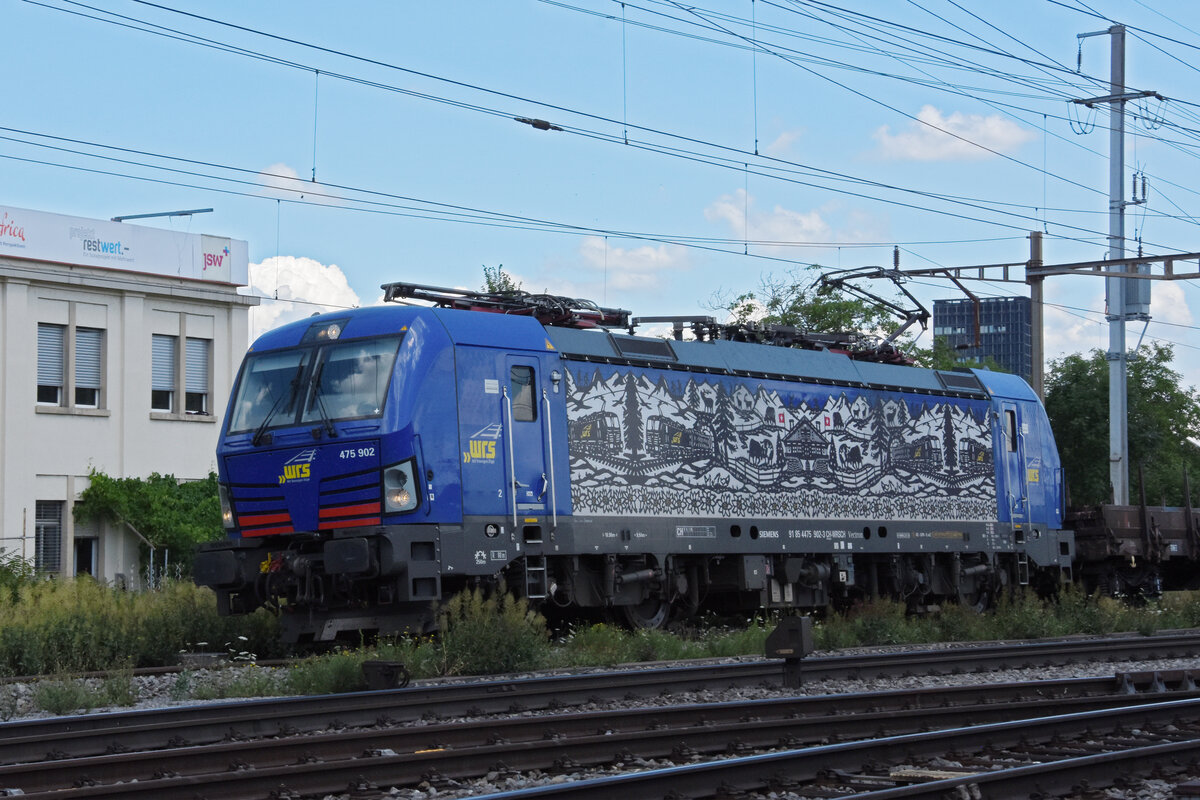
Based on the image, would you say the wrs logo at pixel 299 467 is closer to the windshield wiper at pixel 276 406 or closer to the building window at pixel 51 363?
the windshield wiper at pixel 276 406

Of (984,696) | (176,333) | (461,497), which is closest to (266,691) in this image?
(461,497)

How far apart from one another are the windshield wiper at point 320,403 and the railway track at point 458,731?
428cm

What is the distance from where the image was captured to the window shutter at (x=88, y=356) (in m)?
34.3

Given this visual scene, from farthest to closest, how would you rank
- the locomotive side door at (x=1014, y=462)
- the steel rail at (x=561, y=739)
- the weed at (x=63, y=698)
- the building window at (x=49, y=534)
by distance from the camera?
the building window at (x=49, y=534), the locomotive side door at (x=1014, y=462), the weed at (x=63, y=698), the steel rail at (x=561, y=739)

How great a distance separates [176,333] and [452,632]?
2368cm

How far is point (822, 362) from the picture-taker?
20.9 m

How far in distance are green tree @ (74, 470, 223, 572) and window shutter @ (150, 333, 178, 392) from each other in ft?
7.54

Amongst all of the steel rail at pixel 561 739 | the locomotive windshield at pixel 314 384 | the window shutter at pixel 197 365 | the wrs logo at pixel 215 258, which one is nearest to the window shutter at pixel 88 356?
the window shutter at pixel 197 365

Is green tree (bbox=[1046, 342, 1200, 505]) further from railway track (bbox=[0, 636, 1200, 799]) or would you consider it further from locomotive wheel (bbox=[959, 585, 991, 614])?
railway track (bbox=[0, 636, 1200, 799])

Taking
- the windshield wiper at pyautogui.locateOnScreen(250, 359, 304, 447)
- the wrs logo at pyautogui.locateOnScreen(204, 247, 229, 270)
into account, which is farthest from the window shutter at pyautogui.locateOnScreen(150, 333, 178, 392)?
the windshield wiper at pyautogui.locateOnScreen(250, 359, 304, 447)

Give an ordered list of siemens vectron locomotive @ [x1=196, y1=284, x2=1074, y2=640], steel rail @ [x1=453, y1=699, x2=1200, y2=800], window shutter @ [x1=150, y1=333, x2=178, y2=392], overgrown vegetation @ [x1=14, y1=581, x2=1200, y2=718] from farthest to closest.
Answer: window shutter @ [x1=150, y1=333, x2=178, y2=392] < siemens vectron locomotive @ [x1=196, y1=284, x2=1074, y2=640] < overgrown vegetation @ [x1=14, y1=581, x2=1200, y2=718] < steel rail @ [x1=453, y1=699, x2=1200, y2=800]

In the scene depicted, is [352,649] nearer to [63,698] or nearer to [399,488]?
[399,488]

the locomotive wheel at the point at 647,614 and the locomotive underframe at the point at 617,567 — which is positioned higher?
the locomotive underframe at the point at 617,567

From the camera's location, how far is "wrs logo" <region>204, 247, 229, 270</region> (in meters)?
37.1
